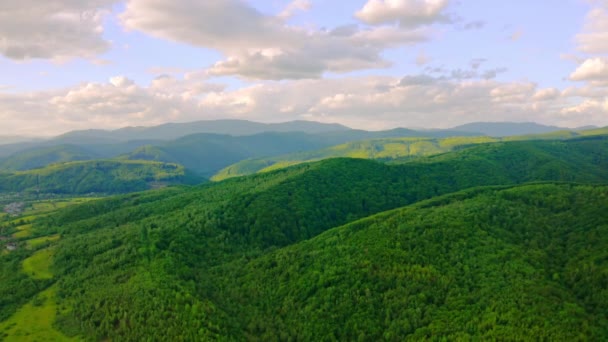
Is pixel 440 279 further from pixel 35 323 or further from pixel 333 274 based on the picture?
pixel 35 323

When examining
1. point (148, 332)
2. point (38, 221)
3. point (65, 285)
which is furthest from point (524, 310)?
point (38, 221)

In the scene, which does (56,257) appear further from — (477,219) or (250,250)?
(477,219)

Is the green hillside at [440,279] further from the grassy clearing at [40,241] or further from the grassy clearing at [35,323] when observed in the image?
→ the grassy clearing at [40,241]

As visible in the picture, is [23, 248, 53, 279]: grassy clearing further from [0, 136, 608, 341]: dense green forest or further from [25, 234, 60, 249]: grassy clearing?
[25, 234, 60, 249]: grassy clearing

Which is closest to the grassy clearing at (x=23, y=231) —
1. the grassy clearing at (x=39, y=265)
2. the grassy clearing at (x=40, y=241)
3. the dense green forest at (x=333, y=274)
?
the dense green forest at (x=333, y=274)

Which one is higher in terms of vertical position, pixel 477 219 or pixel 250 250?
pixel 477 219

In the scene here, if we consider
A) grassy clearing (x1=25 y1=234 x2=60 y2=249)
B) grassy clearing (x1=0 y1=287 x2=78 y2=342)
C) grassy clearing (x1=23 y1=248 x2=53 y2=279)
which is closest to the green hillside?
grassy clearing (x1=0 y1=287 x2=78 y2=342)
